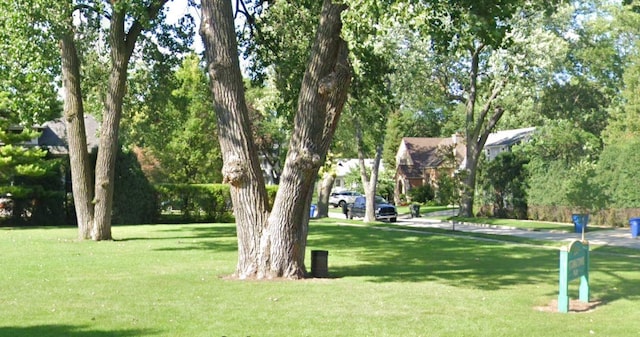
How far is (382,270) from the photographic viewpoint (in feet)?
54.3

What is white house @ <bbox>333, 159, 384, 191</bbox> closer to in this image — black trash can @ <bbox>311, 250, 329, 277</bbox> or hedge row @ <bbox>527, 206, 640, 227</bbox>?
hedge row @ <bbox>527, 206, 640, 227</bbox>

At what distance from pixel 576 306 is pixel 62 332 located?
754 centimetres

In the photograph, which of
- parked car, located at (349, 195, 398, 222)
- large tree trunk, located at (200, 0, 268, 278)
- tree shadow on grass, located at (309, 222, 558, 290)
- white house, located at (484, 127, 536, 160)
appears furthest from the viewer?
white house, located at (484, 127, 536, 160)

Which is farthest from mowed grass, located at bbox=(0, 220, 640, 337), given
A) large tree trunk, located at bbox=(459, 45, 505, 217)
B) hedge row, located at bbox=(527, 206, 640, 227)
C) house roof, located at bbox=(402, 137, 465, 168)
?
house roof, located at bbox=(402, 137, 465, 168)

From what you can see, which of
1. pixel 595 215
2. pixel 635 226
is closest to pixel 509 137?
pixel 595 215

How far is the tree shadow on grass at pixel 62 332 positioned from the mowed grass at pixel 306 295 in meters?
0.02

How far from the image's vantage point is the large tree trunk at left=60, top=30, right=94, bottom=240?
24719mm

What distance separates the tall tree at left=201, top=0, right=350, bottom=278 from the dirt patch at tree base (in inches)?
188

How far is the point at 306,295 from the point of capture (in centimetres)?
1211

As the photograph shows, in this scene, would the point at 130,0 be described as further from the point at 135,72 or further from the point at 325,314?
the point at 325,314

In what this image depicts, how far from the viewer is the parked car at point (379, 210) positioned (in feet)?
150

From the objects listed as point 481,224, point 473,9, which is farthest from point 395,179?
point 473,9

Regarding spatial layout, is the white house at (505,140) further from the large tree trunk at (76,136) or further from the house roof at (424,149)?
the large tree trunk at (76,136)

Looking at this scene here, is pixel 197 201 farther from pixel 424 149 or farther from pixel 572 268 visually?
pixel 424 149
